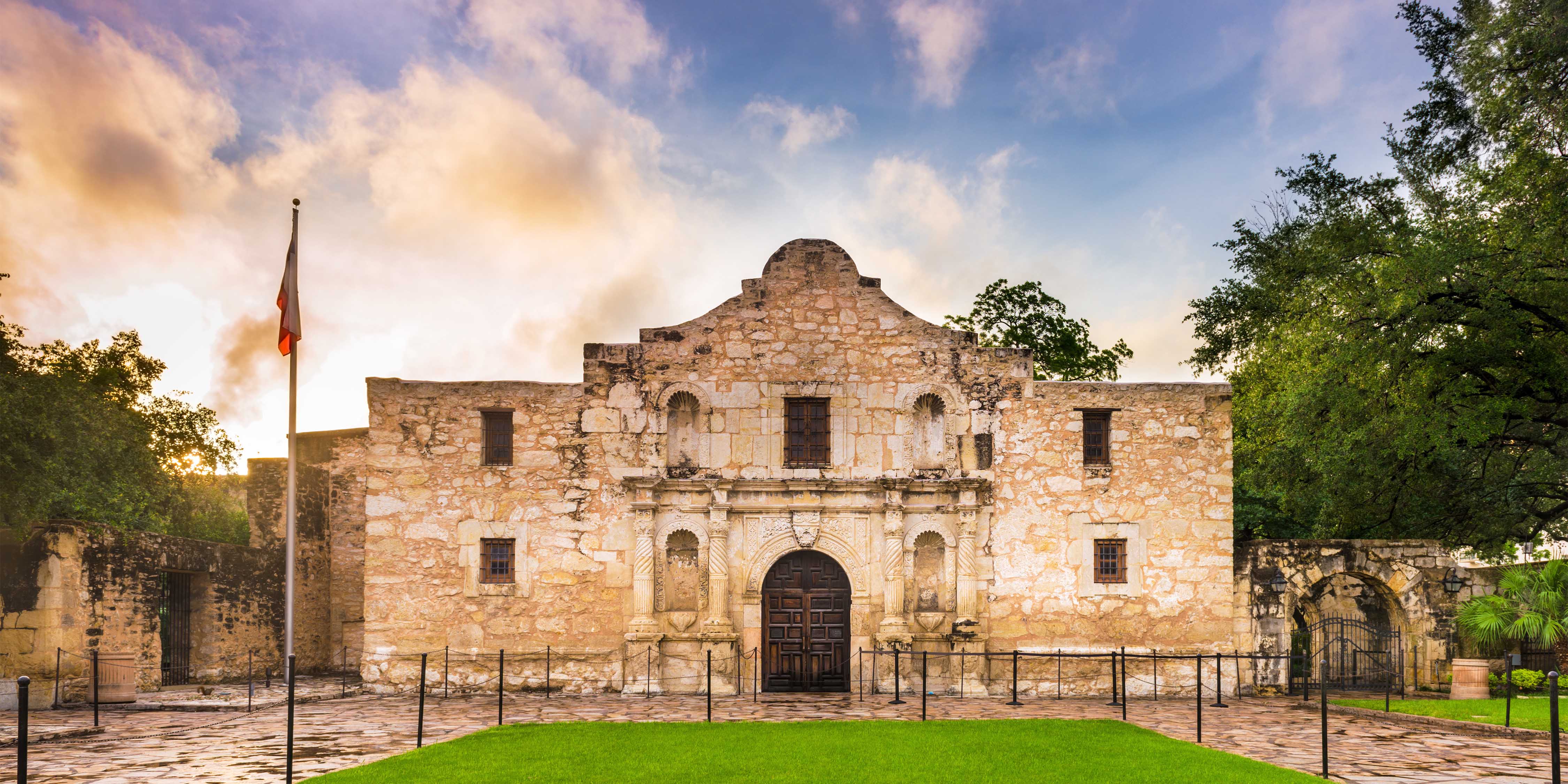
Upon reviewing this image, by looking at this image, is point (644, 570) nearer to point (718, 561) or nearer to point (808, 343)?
point (718, 561)

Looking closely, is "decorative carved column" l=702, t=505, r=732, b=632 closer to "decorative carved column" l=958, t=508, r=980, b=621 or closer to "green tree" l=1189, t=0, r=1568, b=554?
"decorative carved column" l=958, t=508, r=980, b=621

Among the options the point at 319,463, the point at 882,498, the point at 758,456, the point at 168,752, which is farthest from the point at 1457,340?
the point at 319,463

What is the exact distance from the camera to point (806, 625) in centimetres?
1839

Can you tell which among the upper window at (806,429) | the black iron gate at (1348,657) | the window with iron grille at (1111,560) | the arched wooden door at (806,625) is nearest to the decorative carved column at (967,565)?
the arched wooden door at (806,625)

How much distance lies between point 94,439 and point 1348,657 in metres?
24.1

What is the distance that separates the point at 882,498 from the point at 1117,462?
4220mm

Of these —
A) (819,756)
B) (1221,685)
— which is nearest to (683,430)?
(819,756)

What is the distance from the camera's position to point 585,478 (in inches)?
731

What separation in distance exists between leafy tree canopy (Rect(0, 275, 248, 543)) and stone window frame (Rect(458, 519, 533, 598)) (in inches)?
207

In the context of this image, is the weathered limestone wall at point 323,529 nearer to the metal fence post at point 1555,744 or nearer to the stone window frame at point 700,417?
the stone window frame at point 700,417

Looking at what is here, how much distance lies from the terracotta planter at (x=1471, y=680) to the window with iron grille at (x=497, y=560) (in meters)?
16.0

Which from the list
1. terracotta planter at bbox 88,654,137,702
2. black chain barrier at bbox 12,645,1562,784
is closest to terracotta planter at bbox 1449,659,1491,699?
black chain barrier at bbox 12,645,1562,784

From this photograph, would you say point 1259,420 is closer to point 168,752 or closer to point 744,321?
point 744,321

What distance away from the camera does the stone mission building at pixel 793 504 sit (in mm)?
18281
